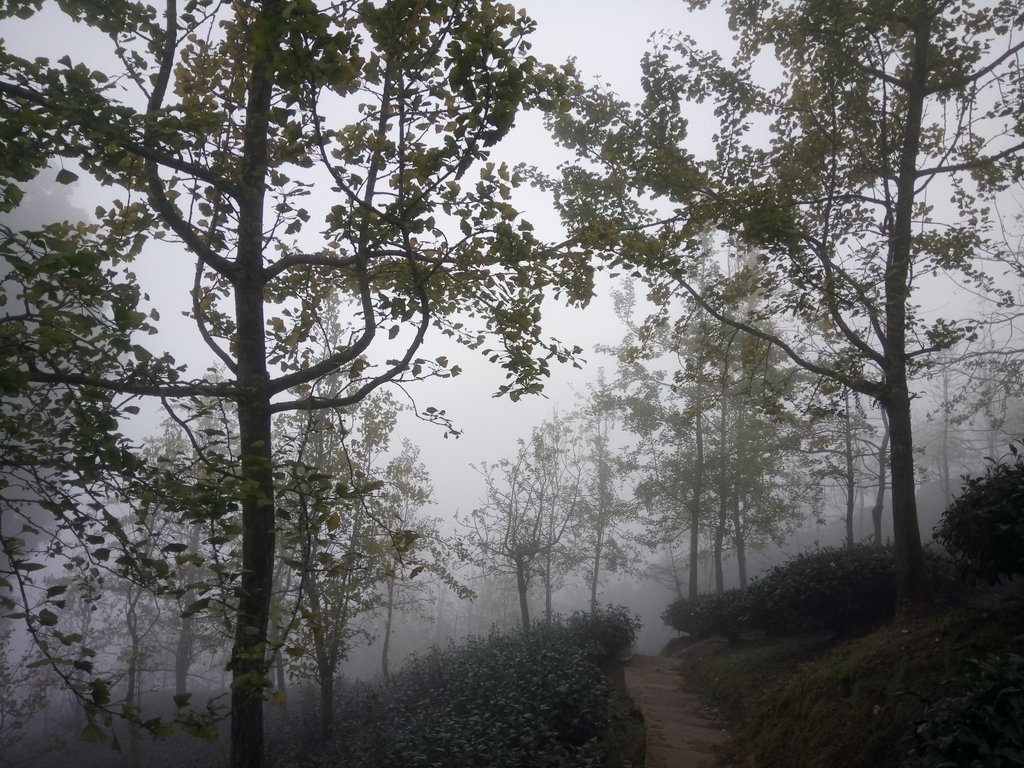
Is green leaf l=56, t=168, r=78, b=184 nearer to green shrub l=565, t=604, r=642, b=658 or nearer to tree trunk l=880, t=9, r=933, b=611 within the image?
tree trunk l=880, t=9, r=933, b=611

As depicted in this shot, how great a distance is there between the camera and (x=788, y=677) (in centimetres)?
793

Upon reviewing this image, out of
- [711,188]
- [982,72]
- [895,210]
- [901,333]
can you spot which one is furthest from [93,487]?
[982,72]

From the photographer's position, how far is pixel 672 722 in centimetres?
809

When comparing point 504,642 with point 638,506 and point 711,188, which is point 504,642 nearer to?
point 711,188

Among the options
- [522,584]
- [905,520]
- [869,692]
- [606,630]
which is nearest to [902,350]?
[905,520]

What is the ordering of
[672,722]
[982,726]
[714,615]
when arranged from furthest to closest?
[714,615], [672,722], [982,726]

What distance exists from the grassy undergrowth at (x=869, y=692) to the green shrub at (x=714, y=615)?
4.27 meters

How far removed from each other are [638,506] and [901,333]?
1716 cm

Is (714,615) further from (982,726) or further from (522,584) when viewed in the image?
(982,726)

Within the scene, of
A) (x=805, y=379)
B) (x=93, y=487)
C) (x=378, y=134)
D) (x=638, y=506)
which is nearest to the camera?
(x=93, y=487)

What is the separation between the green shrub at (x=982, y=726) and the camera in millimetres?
3135

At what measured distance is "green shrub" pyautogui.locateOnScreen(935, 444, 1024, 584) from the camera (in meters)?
6.00

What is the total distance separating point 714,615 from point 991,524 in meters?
8.86

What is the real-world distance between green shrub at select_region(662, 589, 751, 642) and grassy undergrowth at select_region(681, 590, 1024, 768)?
168 inches
